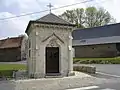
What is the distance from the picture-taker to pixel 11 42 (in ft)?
234

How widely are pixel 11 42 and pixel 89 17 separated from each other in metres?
24.6

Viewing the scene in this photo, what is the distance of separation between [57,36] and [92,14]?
4831 centimetres

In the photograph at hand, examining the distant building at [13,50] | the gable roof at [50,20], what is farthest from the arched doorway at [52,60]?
the distant building at [13,50]

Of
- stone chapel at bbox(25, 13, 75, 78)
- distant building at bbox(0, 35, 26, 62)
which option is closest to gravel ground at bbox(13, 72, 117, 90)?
stone chapel at bbox(25, 13, 75, 78)

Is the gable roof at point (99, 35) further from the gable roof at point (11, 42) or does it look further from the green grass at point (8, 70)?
the green grass at point (8, 70)

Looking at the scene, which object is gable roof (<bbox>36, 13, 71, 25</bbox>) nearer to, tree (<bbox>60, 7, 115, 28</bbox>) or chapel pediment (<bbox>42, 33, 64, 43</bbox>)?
chapel pediment (<bbox>42, 33, 64, 43</bbox>)

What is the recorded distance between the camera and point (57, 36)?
73.9 ft

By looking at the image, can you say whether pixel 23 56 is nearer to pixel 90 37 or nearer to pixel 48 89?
pixel 90 37

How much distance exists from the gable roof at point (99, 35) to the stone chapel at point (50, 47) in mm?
26433

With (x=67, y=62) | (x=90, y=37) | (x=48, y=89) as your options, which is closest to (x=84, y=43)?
(x=90, y=37)

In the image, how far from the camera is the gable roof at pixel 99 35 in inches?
1957

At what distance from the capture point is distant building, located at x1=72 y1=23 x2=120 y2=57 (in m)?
47.9

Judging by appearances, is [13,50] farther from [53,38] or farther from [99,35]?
[53,38]

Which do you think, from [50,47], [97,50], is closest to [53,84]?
[50,47]
